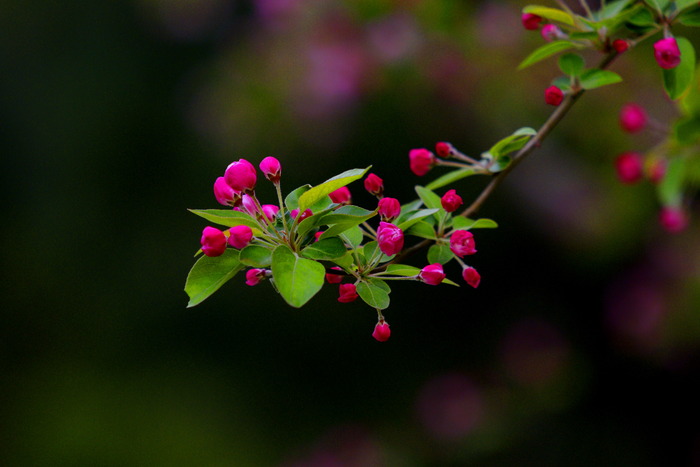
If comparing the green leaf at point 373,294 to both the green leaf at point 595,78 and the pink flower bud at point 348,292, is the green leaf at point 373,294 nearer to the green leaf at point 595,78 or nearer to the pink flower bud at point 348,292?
the pink flower bud at point 348,292

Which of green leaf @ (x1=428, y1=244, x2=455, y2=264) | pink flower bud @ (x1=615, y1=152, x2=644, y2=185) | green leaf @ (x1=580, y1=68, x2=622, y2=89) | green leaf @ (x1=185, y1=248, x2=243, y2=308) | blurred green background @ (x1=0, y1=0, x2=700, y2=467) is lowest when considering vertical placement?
blurred green background @ (x1=0, y1=0, x2=700, y2=467)

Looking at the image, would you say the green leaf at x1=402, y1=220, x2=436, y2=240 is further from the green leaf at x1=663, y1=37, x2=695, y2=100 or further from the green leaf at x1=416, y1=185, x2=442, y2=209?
the green leaf at x1=663, y1=37, x2=695, y2=100

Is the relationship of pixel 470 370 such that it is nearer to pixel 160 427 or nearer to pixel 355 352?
pixel 355 352

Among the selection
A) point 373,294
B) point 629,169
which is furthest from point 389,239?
point 629,169

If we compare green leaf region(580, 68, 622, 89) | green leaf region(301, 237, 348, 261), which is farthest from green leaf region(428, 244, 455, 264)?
green leaf region(580, 68, 622, 89)

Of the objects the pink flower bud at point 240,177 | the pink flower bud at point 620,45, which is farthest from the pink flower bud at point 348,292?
the pink flower bud at point 620,45

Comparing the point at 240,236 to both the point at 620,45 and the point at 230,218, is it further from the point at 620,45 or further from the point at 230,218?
the point at 620,45
